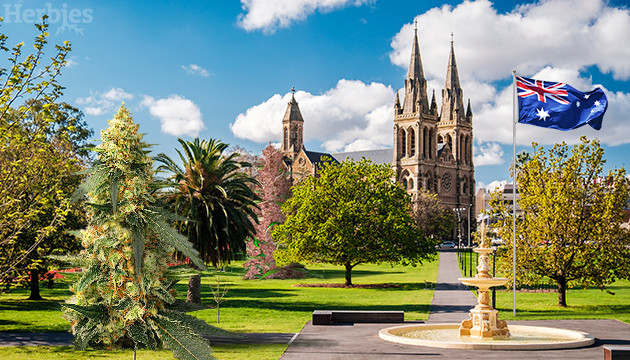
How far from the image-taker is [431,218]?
111 metres

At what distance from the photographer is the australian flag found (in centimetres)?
2219

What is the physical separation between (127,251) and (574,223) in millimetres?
21498

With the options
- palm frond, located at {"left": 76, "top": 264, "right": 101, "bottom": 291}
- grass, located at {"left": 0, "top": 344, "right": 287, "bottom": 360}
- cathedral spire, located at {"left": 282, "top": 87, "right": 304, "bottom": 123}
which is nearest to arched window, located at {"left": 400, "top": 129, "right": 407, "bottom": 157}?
cathedral spire, located at {"left": 282, "top": 87, "right": 304, "bottom": 123}

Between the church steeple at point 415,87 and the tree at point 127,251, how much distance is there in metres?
123

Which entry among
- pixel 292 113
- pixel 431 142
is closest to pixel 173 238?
pixel 431 142

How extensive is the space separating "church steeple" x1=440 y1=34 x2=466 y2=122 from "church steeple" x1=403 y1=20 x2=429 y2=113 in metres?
14.3

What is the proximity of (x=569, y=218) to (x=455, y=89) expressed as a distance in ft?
394

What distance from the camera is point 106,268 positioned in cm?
821

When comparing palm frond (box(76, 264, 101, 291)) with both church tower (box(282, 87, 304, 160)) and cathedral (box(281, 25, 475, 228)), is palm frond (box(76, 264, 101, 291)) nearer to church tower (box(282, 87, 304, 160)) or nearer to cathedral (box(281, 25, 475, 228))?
cathedral (box(281, 25, 475, 228))

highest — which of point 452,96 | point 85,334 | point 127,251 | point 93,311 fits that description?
point 452,96

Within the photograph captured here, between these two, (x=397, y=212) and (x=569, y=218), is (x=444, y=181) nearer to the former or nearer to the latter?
(x=397, y=212)

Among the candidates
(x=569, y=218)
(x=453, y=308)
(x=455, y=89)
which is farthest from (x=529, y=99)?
(x=455, y=89)

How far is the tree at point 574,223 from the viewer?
25.3 meters

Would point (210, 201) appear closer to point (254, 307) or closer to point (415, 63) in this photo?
point (254, 307)
